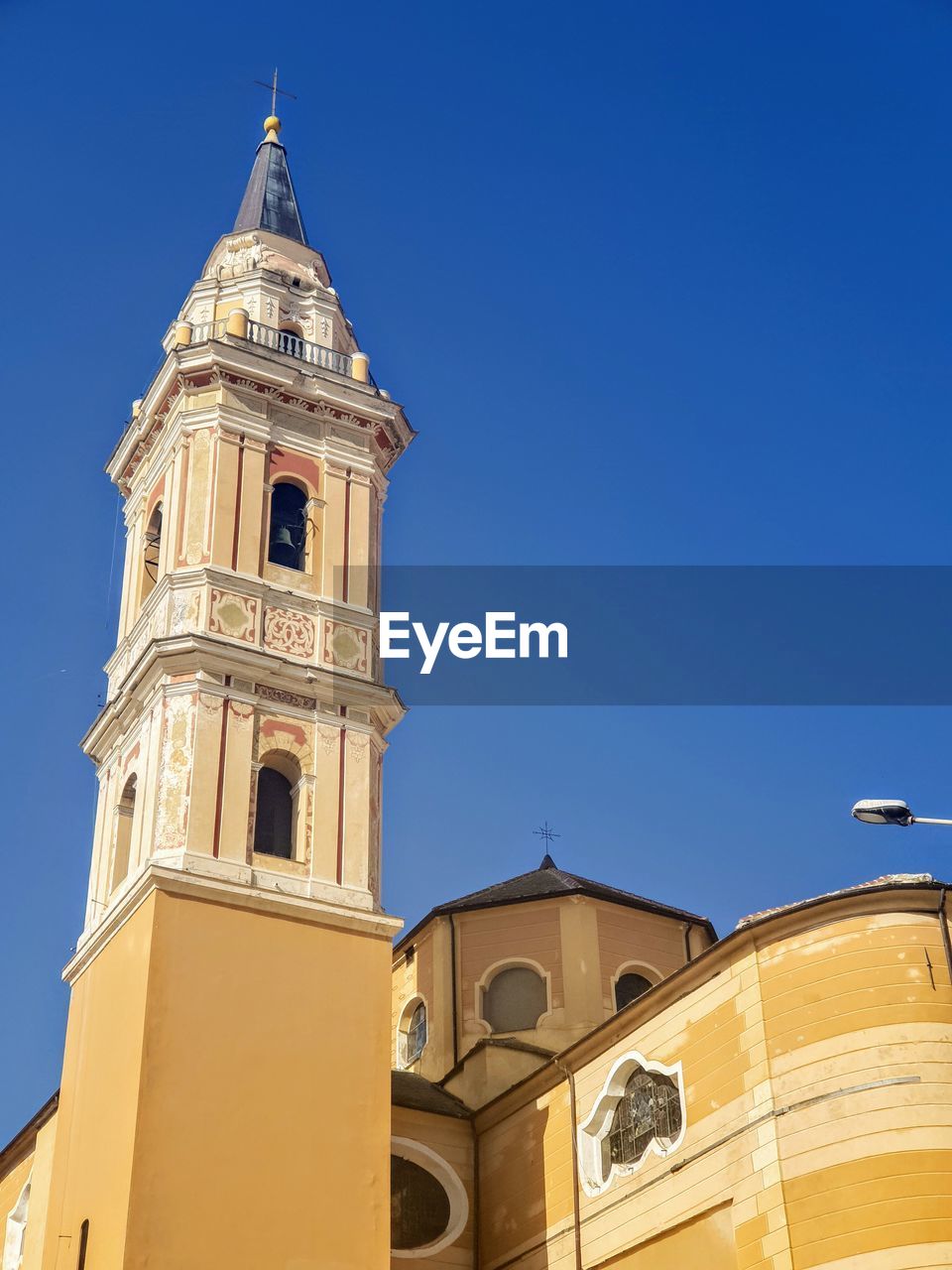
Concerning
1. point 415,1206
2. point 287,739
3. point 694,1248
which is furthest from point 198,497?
point 694,1248

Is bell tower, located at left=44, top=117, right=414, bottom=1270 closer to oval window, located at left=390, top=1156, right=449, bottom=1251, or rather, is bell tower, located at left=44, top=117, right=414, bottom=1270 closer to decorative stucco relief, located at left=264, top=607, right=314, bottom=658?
Result: decorative stucco relief, located at left=264, top=607, right=314, bottom=658

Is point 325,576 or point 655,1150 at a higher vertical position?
point 325,576

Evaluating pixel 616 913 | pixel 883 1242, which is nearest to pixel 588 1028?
pixel 616 913

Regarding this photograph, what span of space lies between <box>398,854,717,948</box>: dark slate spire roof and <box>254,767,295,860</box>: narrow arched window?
21.7 ft

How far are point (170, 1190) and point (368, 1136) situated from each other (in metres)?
3.01

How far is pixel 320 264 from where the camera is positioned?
3191 cm

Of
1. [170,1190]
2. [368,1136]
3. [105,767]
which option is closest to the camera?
[170,1190]

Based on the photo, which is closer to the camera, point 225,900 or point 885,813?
point 885,813

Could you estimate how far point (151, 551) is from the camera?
28.3m

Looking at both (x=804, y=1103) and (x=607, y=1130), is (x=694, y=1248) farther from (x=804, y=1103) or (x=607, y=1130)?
(x=607, y=1130)

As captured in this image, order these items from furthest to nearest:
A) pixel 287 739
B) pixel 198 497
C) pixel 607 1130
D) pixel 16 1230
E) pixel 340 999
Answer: pixel 16 1230, pixel 198 497, pixel 287 739, pixel 340 999, pixel 607 1130

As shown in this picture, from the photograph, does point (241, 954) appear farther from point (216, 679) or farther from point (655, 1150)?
point (655, 1150)

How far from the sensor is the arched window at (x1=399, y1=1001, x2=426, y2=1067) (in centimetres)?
2978

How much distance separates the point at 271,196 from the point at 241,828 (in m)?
15.2
